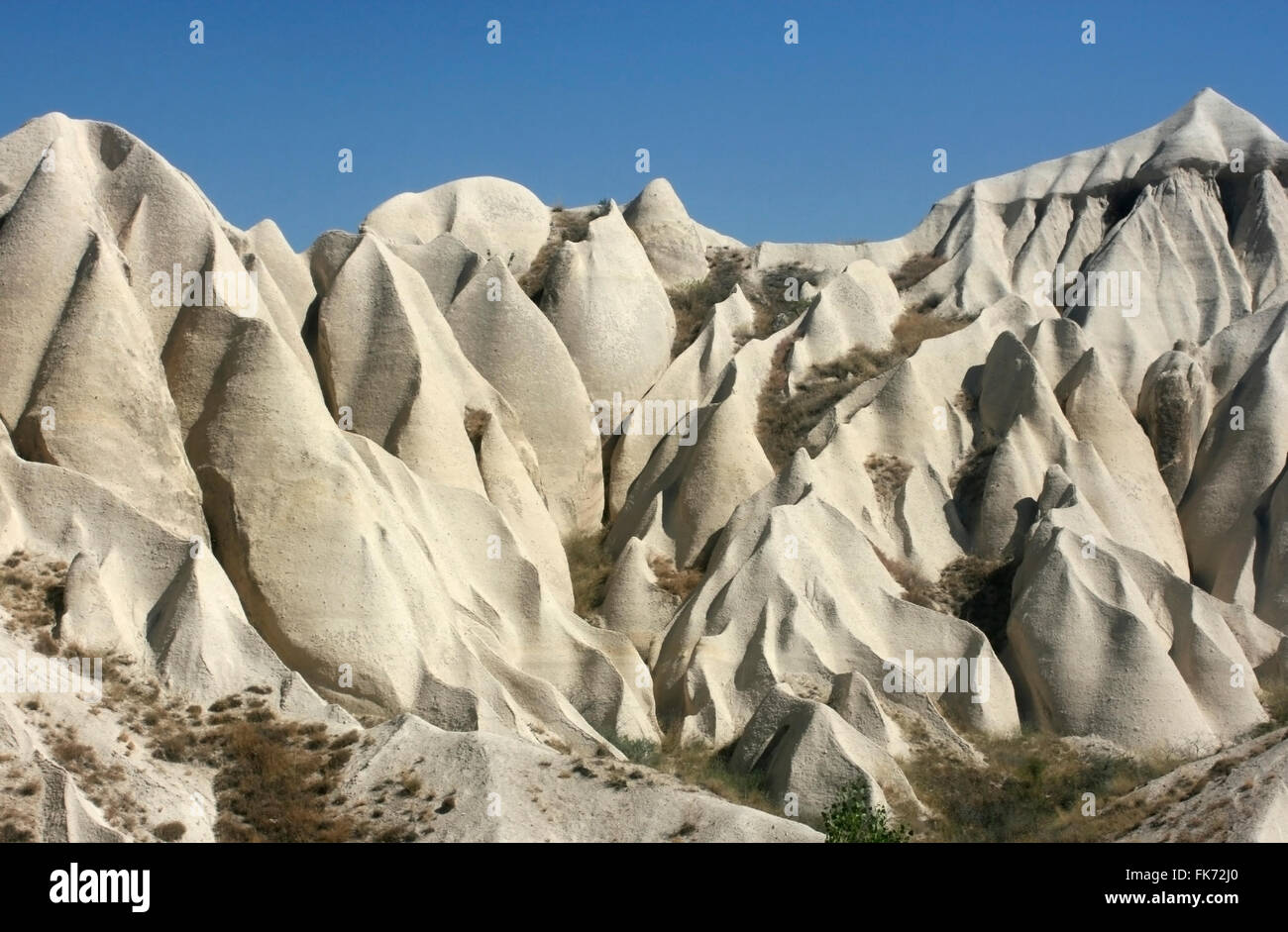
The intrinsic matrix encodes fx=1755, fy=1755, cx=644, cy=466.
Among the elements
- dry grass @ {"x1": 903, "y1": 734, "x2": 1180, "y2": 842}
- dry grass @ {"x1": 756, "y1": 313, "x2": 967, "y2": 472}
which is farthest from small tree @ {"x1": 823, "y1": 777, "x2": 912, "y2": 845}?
dry grass @ {"x1": 756, "y1": 313, "x2": 967, "y2": 472}

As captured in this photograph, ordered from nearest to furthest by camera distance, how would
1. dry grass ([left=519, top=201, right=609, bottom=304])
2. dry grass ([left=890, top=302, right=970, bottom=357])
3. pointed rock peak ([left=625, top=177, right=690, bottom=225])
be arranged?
1. dry grass ([left=519, top=201, right=609, bottom=304])
2. dry grass ([left=890, top=302, right=970, bottom=357])
3. pointed rock peak ([left=625, top=177, right=690, bottom=225])

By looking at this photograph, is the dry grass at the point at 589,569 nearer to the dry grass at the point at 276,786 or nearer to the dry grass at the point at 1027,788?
the dry grass at the point at 1027,788

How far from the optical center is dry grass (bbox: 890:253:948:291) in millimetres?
37750

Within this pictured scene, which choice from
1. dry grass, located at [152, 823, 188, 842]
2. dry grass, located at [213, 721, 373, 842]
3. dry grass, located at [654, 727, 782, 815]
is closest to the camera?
dry grass, located at [152, 823, 188, 842]

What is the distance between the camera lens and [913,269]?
38.2 meters

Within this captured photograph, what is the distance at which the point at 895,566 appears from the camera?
26797 mm

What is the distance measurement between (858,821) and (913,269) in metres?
21.8

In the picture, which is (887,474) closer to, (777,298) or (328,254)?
(777,298)

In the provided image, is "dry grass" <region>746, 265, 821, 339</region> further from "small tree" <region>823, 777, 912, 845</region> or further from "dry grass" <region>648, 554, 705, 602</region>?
"small tree" <region>823, 777, 912, 845</region>

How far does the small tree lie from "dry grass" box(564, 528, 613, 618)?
7.46 meters

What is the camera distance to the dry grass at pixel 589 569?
26422 mm

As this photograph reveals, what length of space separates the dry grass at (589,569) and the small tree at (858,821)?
7.46 meters
